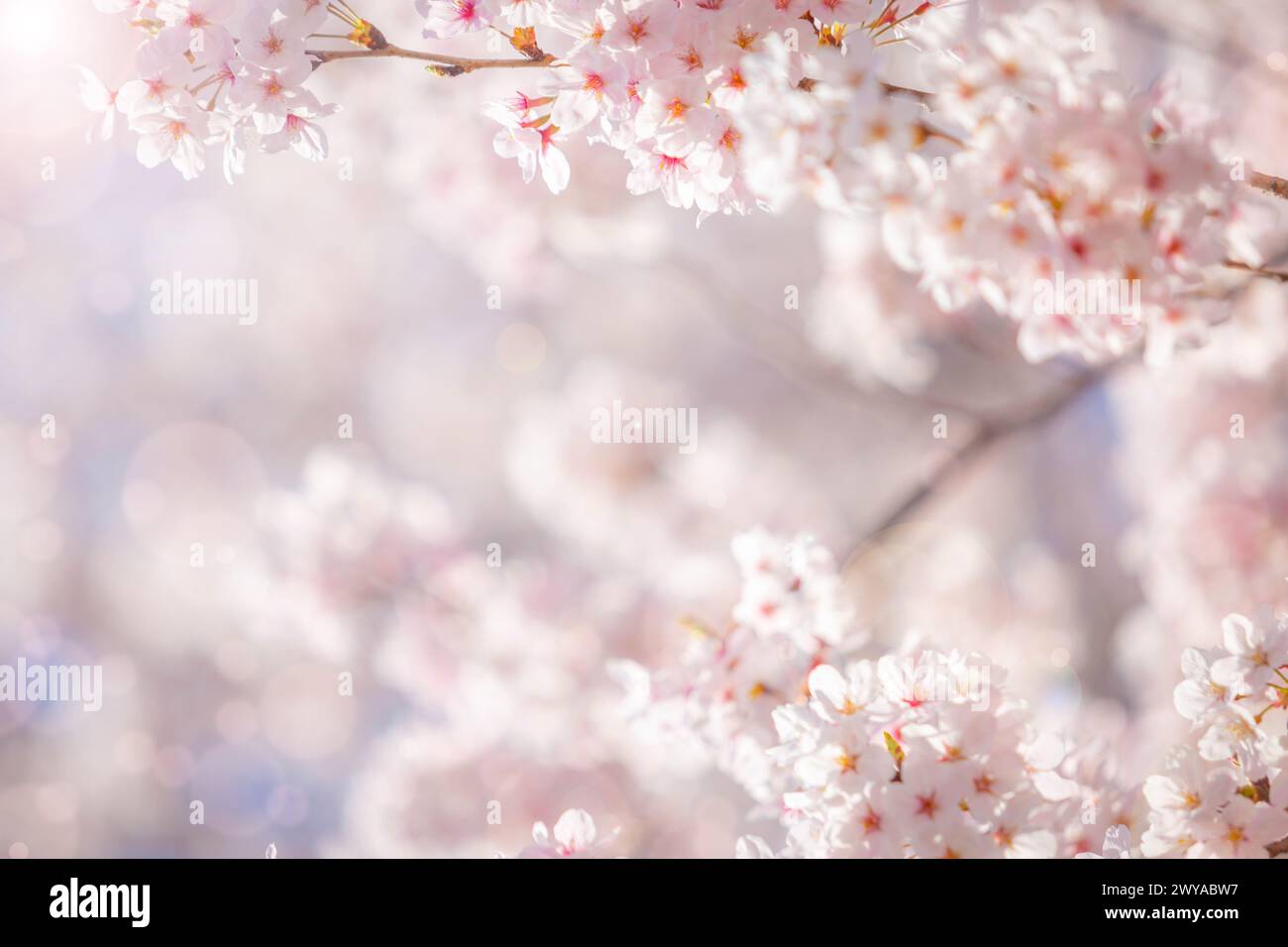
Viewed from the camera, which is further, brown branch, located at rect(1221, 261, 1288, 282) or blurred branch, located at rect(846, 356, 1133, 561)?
blurred branch, located at rect(846, 356, 1133, 561)

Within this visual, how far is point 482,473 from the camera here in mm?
2719

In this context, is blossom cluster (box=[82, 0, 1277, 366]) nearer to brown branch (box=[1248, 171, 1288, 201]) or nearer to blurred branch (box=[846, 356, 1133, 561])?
brown branch (box=[1248, 171, 1288, 201])

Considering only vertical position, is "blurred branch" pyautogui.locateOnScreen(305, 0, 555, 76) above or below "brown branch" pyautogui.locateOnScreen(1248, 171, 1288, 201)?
above

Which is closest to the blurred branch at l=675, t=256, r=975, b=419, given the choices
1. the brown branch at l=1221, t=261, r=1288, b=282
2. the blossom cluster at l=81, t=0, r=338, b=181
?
the brown branch at l=1221, t=261, r=1288, b=282

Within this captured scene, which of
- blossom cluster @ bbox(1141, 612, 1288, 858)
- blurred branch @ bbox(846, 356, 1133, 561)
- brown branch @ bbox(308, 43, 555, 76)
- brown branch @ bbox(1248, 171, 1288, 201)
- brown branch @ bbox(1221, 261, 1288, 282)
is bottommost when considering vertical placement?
blossom cluster @ bbox(1141, 612, 1288, 858)

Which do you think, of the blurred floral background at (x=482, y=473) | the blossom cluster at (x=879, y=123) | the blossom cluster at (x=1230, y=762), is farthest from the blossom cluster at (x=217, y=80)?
the blossom cluster at (x=1230, y=762)

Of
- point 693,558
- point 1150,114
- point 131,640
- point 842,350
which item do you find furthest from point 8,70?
point 1150,114

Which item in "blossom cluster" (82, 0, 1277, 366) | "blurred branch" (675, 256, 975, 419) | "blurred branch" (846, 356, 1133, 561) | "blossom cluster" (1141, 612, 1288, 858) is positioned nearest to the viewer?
"blossom cluster" (82, 0, 1277, 366)

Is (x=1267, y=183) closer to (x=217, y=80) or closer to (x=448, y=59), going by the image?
(x=448, y=59)

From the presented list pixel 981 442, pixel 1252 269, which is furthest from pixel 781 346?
pixel 1252 269

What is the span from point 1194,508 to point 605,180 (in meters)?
1.37

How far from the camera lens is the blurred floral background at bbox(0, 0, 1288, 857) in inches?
64.3

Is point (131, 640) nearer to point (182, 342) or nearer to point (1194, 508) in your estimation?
point (182, 342)
